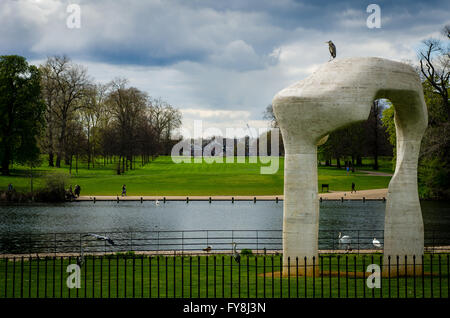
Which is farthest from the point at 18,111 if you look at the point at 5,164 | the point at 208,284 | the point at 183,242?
the point at 208,284

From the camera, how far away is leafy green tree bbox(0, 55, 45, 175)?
225ft

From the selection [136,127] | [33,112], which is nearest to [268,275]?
[33,112]

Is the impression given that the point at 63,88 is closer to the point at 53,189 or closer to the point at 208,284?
the point at 53,189

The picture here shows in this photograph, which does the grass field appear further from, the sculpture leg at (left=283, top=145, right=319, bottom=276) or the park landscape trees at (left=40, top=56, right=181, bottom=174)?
the sculpture leg at (left=283, top=145, right=319, bottom=276)

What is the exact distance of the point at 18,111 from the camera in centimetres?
7106

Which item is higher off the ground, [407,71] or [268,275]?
[407,71]

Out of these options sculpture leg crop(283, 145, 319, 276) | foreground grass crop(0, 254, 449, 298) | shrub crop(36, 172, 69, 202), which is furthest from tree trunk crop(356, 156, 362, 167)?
sculpture leg crop(283, 145, 319, 276)

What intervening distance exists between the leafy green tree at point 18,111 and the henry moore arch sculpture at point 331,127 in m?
58.2

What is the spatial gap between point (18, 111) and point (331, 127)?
62.8m

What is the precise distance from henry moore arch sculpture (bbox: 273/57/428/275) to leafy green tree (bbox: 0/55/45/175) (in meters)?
58.2

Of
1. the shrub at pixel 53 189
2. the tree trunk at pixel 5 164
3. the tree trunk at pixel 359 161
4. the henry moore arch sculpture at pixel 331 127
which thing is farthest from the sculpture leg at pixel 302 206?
the tree trunk at pixel 359 161
